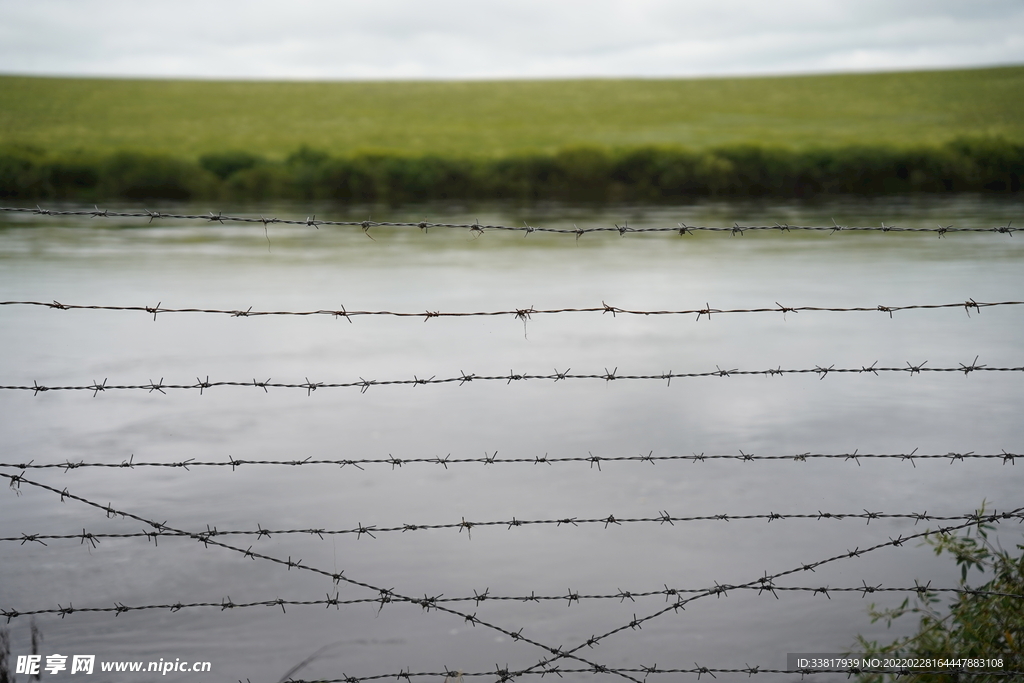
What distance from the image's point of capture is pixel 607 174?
161ft

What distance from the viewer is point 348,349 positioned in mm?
14383

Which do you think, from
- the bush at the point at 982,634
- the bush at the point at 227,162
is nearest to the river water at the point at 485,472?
the bush at the point at 982,634

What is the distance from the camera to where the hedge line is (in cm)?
4762

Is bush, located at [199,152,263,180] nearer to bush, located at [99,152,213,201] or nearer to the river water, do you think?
bush, located at [99,152,213,201]

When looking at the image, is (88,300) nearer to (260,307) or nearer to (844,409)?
(260,307)

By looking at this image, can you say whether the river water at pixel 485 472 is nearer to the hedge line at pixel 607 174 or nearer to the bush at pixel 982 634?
the bush at pixel 982 634

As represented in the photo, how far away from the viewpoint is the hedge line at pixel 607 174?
47625mm

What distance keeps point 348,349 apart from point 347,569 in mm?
8006

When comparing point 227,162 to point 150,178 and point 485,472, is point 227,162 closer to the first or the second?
point 150,178

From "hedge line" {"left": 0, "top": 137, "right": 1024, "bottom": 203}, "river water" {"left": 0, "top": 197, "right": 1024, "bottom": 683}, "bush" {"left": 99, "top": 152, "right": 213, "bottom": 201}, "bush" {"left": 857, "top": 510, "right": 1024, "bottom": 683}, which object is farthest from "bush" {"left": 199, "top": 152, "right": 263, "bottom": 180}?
"bush" {"left": 857, "top": 510, "right": 1024, "bottom": 683}

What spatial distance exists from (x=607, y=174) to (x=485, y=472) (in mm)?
42074

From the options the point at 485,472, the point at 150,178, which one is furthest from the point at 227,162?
the point at 485,472

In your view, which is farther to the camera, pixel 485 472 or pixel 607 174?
pixel 607 174

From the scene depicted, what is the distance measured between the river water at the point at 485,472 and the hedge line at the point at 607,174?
28.0m
